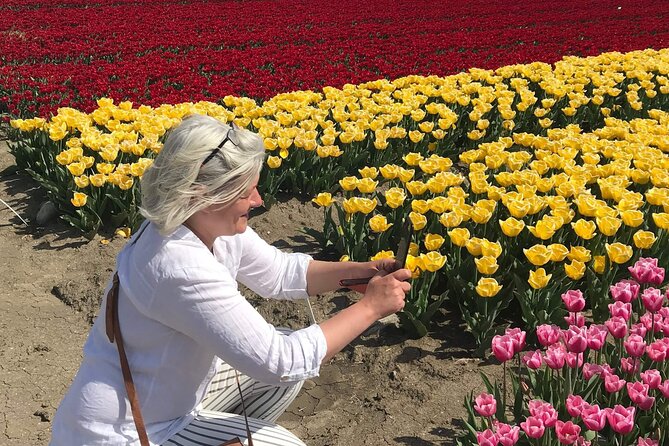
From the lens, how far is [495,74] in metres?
8.48

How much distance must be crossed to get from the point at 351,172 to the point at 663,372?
12.3ft

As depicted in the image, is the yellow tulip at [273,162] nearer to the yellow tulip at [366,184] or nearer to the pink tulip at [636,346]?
the yellow tulip at [366,184]

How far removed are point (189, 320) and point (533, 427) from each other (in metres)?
1.02

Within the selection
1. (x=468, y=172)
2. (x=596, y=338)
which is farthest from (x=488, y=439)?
(x=468, y=172)

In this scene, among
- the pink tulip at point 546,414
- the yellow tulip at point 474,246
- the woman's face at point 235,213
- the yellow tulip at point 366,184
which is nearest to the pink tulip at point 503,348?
the pink tulip at point 546,414

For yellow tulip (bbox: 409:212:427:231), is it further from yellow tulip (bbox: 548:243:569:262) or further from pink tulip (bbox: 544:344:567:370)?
pink tulip (bbox: 544:344:567:370)

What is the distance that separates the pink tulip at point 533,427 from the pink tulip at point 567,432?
0.15 ft

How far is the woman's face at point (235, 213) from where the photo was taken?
85.7 inches

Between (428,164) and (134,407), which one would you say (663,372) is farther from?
(428,164)

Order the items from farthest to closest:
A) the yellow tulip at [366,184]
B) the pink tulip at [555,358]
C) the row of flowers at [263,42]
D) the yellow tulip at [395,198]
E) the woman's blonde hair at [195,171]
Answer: the row of flowers at [263,42] < the yellow tulip at [366,184] < the yellow tulip at [395,198] < the pink tulip at [555,358] < the woman's blonde hair at [195,171]

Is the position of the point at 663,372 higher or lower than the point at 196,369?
lower

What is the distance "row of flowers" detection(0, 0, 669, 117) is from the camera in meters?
8.72

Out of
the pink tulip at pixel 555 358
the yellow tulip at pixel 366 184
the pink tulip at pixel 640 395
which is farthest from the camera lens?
the yellow tulip at pixel 366 184

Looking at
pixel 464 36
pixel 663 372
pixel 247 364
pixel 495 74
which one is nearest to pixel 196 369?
pixel 247 364
